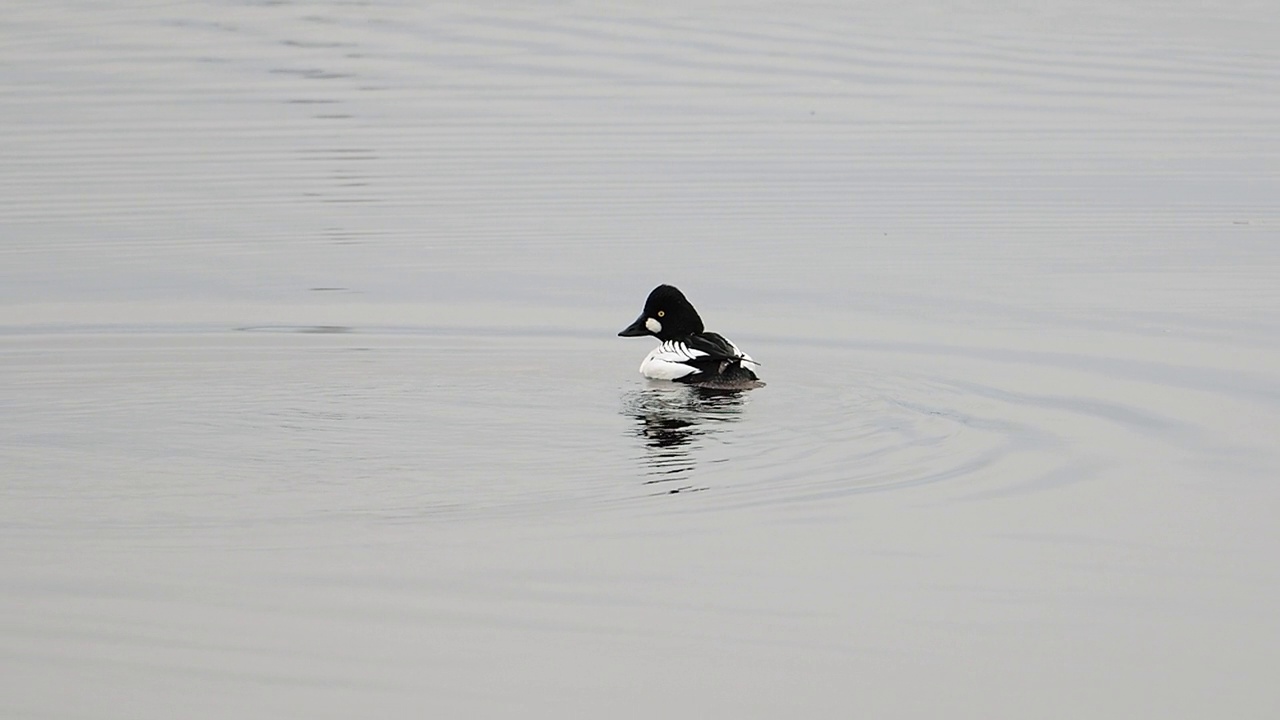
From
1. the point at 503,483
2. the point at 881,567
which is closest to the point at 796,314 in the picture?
the point at 503,483

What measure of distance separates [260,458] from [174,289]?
17.1 feet

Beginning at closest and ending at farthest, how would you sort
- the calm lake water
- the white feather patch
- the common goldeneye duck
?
the calm lake water
the common goldeneye duck
the white feather patch

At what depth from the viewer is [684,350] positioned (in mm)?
12055

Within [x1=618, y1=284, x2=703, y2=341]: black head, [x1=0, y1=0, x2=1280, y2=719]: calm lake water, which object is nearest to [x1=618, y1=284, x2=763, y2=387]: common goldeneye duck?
[x1=618, y1=284, x2=703, y2=341]: black head

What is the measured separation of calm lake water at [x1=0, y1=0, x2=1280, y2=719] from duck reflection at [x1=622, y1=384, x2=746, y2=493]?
0.04m

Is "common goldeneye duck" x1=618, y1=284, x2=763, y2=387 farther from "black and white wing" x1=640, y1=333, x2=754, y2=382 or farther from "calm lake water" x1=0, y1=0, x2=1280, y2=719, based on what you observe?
"calm lake water" x1=0, y1=0, x2=1280, y2=719

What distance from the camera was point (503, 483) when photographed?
8.99 metres

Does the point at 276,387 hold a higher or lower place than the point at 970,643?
higher

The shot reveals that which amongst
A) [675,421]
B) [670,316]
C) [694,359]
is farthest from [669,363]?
[675,421]

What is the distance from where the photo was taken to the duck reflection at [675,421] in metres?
9.28

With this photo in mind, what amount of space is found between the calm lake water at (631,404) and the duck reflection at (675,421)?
39 mm

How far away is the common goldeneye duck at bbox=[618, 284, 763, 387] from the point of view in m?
11.7

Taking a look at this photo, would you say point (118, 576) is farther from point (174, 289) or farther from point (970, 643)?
point (174, 289)

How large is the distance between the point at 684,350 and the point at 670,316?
0.51m
